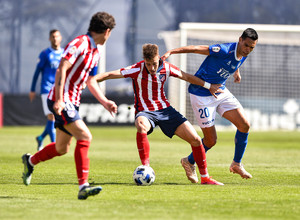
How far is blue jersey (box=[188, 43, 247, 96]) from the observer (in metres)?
9.06

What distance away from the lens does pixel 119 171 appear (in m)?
10.0

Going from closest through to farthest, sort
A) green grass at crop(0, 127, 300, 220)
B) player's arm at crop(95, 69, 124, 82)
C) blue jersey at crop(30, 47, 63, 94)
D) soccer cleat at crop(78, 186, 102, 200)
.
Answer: green grass at crop(0, 127, 300, 220) → soccer cleat at crop(78, 186, 102, 200) → player's arm at crop(95, 69, 124, 82) → blue jersey at crop(30, 47, 63, 94)

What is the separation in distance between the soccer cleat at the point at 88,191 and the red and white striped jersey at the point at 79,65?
3.17 ft

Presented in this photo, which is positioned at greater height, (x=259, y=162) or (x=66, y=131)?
(x=66, y=131)

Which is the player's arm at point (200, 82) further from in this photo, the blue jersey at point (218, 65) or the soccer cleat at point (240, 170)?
the soccer cleat at point (240, 170)

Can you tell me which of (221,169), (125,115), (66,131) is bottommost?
(125,115)

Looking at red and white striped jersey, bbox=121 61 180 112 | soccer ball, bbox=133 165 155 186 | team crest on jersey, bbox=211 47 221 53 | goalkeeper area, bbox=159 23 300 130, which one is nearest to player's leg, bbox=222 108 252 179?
team crest on jersey, bbox=211 47 221 53

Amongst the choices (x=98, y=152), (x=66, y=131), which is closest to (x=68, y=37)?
(x=98, y=152)

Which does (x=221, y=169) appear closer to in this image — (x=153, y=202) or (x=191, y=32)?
(x=153, y=202)

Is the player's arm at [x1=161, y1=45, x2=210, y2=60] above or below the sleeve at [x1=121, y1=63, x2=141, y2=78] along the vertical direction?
above

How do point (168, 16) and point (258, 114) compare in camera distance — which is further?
point (168, 16)

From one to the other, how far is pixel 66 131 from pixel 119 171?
3.13m

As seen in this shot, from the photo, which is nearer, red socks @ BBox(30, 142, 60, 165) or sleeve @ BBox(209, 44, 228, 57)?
red socks @ BBox(30, 142, 60, 165)

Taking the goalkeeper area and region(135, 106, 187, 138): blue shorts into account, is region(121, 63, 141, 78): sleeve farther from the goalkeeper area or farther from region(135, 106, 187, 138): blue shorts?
the goalkeeper area
